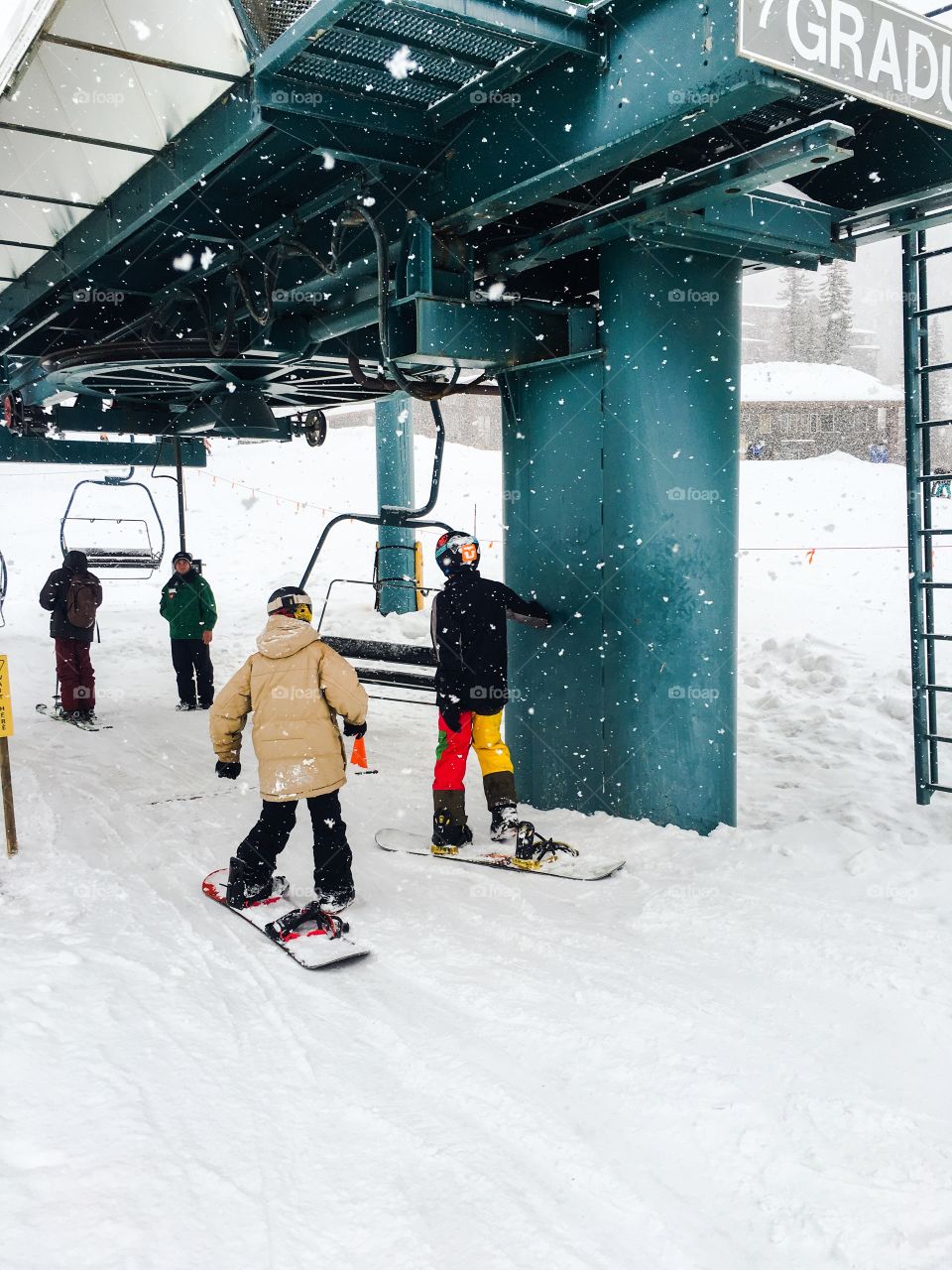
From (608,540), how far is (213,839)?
10.3 feet

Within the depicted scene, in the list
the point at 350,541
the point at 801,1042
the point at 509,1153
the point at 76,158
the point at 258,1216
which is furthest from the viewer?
the point at 350,541

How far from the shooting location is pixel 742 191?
486 cm

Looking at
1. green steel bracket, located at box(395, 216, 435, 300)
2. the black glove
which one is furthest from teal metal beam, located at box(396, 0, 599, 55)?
the black glove

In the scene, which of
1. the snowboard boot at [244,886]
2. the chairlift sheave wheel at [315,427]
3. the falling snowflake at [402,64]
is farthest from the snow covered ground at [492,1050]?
the chairlift sheave wheel at [315,427]

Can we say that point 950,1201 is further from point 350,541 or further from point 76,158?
point 350,541

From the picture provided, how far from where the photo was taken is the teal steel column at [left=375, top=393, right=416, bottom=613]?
1714 cm

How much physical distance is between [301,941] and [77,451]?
373 inches

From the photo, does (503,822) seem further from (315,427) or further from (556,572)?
(315,427)

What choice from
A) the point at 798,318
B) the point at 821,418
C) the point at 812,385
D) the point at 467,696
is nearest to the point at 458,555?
the point at 467,696

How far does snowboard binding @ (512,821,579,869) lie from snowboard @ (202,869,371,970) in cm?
130

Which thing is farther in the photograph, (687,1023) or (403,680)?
(403,680)

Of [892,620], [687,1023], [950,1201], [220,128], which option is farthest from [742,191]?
[892,620]

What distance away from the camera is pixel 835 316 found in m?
70.6

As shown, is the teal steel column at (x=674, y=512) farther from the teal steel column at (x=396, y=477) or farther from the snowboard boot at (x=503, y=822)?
the teal steel column at (x=396, y=477)
